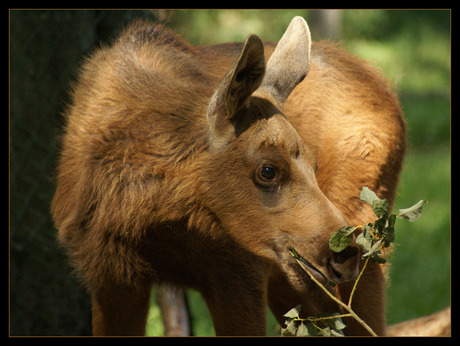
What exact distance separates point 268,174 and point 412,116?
10960mm

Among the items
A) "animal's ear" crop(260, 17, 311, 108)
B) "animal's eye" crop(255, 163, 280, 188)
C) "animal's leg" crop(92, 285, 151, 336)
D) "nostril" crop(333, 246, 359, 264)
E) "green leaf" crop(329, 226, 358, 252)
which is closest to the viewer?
"green leaf" crop(329, 226, 358, 252)

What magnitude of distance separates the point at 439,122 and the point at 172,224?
1068 cm

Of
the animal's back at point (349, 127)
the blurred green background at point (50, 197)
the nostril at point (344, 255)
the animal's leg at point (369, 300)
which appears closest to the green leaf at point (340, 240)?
the nostril at point (344, 255)

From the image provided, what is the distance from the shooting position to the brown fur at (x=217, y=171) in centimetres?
435

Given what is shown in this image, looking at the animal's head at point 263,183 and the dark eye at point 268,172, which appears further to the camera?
the dark eye at point 268,172

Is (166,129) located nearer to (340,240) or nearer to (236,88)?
(236,88)

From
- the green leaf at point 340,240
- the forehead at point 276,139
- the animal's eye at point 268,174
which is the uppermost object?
the forehead at point 276,139

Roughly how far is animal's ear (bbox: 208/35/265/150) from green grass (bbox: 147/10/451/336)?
167 inches

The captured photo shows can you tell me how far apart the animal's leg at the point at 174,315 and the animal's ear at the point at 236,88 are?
11.6 ft

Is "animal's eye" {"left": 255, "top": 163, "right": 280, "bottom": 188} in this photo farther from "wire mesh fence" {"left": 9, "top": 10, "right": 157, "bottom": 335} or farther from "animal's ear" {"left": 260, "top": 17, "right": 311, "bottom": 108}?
"wire mesh fence" {"left": 9, "top": 10, "right": 157, "bottom": 335}

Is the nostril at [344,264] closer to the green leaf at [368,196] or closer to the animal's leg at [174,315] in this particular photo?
the green leaf at [368,196]

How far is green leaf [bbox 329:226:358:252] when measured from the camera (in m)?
3.98

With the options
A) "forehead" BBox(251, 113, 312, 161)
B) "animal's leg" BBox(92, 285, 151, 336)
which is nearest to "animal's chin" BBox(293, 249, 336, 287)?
"forehead" BBox(251, 113, 312, 161)

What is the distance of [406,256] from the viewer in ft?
33.8
